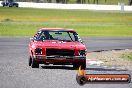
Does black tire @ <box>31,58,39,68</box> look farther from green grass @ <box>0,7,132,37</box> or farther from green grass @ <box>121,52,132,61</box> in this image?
green grass @ <box>0,7,132,37</box>

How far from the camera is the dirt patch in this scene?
67.2ft

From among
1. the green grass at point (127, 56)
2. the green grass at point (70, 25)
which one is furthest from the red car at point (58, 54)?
the green grass at point (70, 25)

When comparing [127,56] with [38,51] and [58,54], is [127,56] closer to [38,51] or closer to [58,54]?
[58,54]

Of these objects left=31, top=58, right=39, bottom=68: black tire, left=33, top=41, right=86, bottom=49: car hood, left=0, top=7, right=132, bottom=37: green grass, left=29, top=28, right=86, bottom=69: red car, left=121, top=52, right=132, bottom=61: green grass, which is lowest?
left=0, top=7, right=132, bottom=37: green grass

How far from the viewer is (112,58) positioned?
23.0 meters

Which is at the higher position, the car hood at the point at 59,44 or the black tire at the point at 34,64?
the car hood at the point at 59,44

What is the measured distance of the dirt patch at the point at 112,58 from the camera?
67.2 ft

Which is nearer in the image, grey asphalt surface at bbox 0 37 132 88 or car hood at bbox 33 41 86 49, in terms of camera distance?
grey asphalt surface at bbox 0 37 132 88

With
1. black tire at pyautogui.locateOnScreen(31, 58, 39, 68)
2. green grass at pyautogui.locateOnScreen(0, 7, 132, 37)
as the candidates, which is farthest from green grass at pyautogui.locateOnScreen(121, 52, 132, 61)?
green grass at pyautogui.locateOnScreen(0, 7, 132, 37)

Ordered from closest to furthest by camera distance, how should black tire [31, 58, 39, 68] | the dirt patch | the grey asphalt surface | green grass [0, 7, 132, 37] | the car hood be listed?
the grey asphalt surface → the car hood → black tire [31, 58, 39, 68] → the dirt patch → green grass [0, 7, 132, 37]

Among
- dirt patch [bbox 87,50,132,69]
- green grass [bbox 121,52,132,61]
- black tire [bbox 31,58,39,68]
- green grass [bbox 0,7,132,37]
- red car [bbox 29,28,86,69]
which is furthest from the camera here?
green grass [bbox 0,7,132,37]

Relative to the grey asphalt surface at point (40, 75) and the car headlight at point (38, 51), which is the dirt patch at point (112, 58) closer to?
the grey asphalt surface at point (40, 75)

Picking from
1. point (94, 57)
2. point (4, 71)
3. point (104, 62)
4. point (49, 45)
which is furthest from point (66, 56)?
point (94, 57)

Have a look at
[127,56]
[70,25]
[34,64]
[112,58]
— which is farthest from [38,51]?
[70,25]
